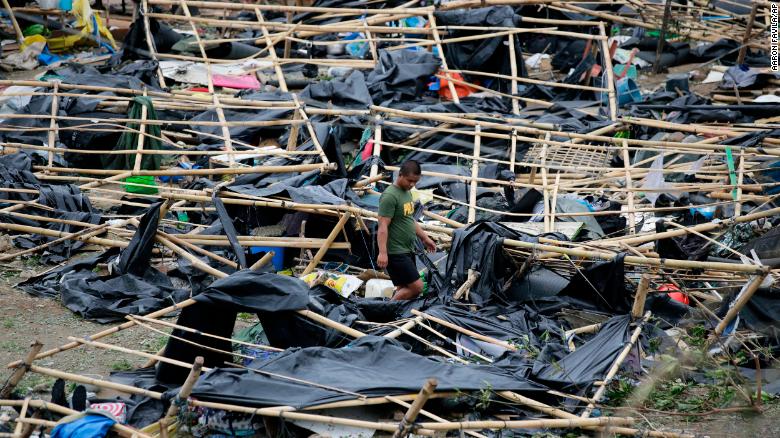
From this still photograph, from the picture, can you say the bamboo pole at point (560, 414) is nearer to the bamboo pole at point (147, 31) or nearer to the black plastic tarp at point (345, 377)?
the black plastic tarp at point (345, 377)

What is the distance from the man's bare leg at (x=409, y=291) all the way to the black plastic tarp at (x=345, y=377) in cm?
152

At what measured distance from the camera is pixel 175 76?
16.2 m

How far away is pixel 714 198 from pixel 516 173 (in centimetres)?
241

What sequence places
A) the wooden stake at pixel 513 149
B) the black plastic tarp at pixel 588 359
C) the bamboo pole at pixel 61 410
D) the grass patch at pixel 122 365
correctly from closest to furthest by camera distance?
1. the bamboo pole at pixel 61 410
2. the black plastic tarp at pixel 588 359
3. the grass patch at pixel 122 365
4. the wooden stake at pixel 513 149

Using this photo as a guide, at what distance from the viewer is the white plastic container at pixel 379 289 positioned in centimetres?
948

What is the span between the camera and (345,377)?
7.05 meters

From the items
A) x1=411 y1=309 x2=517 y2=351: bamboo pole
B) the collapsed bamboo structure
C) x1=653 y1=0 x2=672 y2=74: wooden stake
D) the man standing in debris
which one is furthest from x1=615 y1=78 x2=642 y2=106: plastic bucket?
x1=411 y1=309 x2=517 y2=351: bamboo pole

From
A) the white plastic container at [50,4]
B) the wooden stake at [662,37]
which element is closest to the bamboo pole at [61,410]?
the white plastic container at [50,4]

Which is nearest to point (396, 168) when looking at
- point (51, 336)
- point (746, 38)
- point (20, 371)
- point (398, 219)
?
point (398, 219)

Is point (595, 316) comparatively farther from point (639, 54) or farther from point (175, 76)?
point (639, 54)

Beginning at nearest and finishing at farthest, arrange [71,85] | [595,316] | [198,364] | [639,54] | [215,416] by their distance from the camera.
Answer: [198,364], [215,416], [595,316], [71,85], [639,54]

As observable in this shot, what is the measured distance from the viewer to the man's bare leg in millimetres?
9117

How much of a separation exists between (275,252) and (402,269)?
175 centimetres

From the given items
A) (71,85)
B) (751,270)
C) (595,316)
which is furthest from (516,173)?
(71,85)
